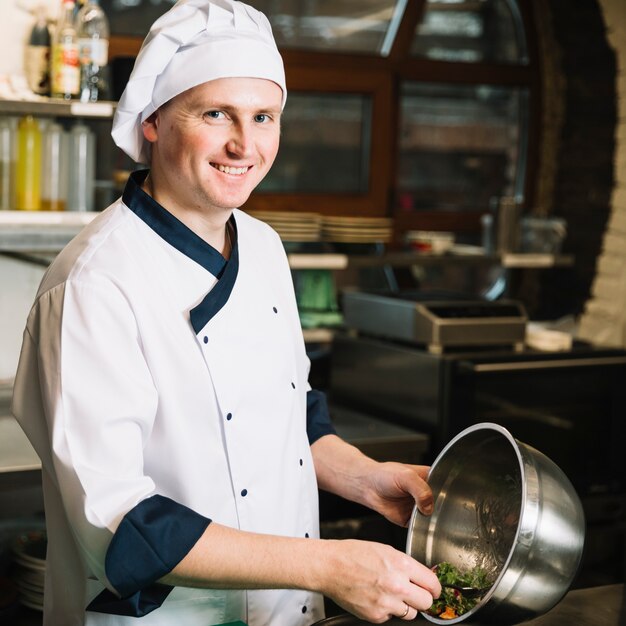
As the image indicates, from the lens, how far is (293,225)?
11.0 ft

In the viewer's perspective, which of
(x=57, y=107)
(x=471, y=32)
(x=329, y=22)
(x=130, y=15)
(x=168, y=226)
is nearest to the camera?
(x=168, y=226)

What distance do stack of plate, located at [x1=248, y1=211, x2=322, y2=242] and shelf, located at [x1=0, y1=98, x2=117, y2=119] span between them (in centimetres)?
75

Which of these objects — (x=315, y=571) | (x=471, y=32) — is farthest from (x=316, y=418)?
(x=471, y=32)

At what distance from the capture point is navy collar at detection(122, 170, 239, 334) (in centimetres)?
150

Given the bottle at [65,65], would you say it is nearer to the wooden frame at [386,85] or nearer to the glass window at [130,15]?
the glass window at [130,15]

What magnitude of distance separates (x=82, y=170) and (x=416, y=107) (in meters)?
1.68

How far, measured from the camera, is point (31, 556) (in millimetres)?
2533

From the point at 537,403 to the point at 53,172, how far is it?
1.60 meters

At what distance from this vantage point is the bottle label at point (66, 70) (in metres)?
2.76

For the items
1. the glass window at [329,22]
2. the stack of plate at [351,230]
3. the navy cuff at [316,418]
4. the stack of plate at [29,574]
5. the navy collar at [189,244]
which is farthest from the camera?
the glass window at [329,22]

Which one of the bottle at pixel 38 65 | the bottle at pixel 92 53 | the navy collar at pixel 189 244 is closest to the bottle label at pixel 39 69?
the bottle at pixel 38 65

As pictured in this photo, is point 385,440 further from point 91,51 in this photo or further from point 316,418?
point 91,51

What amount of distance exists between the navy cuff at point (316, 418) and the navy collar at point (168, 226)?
1.29 feet

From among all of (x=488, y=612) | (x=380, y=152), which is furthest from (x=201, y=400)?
(x=380, y=152)
